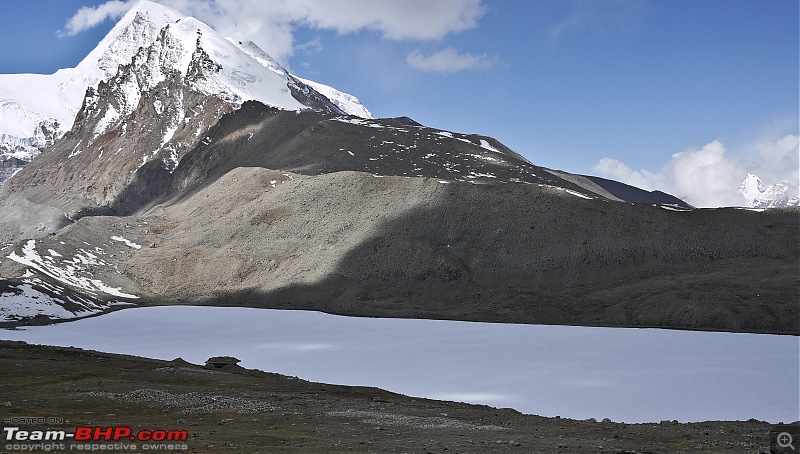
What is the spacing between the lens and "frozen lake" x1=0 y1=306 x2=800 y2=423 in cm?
4138

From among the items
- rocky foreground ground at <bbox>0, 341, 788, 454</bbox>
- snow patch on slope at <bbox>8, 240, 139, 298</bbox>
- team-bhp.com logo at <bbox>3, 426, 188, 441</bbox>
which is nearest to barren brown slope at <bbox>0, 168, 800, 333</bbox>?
snow patch on slope at <bbox>8, 240, 139, 298</bbox>

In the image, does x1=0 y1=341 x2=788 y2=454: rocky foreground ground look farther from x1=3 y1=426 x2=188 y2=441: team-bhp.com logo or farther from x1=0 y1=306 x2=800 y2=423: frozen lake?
x1=0 y1=306 x2=800 y2=423: frozen lake

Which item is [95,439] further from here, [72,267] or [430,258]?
[72,267]

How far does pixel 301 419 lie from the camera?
3080cm

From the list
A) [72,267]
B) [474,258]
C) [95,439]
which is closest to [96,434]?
[95,439]

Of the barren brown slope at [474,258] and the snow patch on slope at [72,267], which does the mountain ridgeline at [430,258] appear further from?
the snow patch on slope at [72,267]

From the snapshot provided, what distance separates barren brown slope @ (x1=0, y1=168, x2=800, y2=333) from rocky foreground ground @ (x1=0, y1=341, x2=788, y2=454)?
172ft

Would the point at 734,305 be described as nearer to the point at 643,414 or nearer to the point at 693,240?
the point at 693,240

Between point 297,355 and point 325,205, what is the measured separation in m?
70.0

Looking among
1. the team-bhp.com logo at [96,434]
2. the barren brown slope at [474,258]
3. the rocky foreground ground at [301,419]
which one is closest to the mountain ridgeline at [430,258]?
the barren brown slope at [474,258]

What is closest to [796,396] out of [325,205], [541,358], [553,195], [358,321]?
[541,358]

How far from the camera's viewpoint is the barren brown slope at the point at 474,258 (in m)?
91.3

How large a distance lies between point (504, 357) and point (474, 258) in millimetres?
57952

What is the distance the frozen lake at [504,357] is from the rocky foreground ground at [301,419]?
18.7 feet
